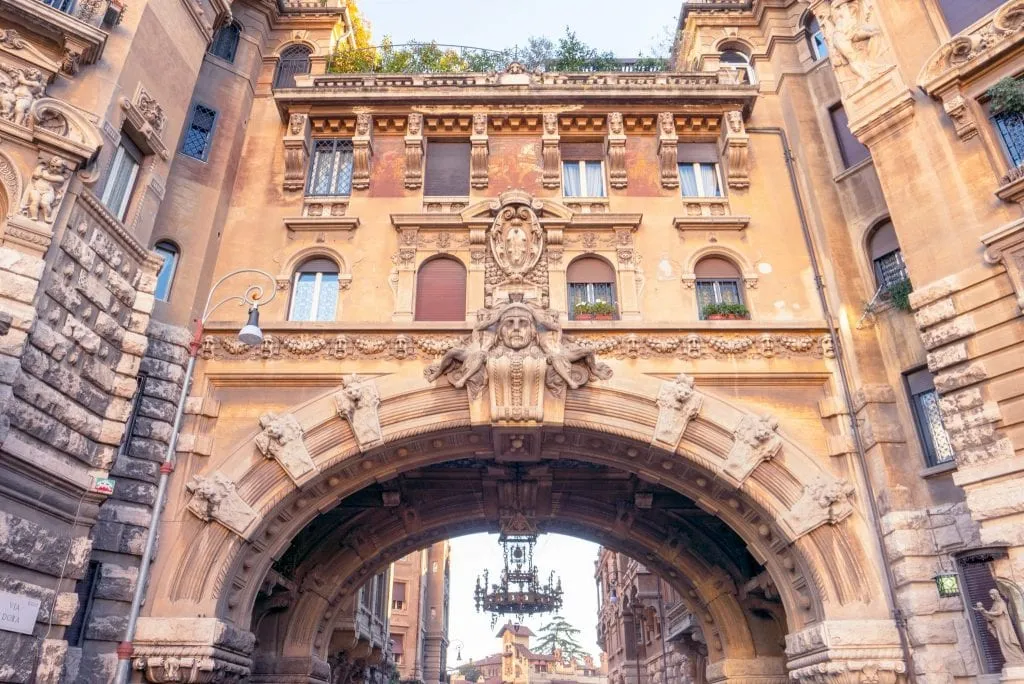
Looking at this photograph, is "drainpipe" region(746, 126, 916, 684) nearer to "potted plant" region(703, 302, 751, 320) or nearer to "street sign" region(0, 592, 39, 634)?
"potted plant" region(703, 302, 751, 320)

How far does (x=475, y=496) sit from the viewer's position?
17891mm

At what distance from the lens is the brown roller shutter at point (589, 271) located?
51.1ft

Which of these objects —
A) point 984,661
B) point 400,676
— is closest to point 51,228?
point 984,661

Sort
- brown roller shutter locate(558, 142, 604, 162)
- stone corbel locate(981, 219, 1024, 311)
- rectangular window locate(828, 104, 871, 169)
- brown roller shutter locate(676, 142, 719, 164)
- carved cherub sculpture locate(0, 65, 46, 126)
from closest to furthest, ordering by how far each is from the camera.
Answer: stone corbel locate(981, 219, 1024, 311) < carved cherub sculpture locate(0, 65, 46, 126) < rectangular window locate(828, 104, 871, 169) < brown roller shutter locate(676, 142, 719, 164) < brown roller shutter locate(558, 142, 604, 162)

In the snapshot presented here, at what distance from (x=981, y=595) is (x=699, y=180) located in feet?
33.0

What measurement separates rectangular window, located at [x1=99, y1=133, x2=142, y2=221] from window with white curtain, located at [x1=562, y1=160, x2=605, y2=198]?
8.94 m

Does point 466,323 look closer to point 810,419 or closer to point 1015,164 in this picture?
point 810,419

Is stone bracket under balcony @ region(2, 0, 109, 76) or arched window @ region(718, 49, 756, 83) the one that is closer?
stone bracket under balcony @ region(2, 0, 109, 76)

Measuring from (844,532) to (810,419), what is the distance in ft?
7.13

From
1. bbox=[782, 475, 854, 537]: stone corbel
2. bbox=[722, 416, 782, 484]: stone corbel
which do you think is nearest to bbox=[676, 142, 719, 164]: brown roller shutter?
bbox=[722, 416, 782, 484]: stone corbel

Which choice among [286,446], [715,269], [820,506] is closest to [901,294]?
[715,269]

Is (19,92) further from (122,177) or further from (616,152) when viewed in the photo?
(616,152)

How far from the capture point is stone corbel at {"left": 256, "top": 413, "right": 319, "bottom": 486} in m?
13.3

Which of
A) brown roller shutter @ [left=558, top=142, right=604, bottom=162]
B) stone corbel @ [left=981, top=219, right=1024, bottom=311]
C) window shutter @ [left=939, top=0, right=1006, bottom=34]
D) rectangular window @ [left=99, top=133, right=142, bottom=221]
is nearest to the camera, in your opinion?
stone corbel @ [left=981, top=219, right=1024, bottom=311]
